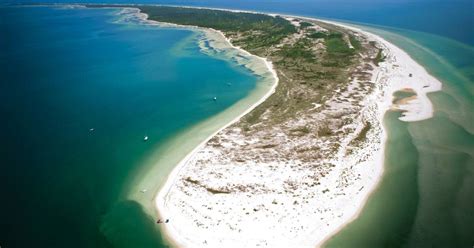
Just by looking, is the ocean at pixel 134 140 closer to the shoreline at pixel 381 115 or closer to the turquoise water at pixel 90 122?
the turquoise water at pixel 90 122

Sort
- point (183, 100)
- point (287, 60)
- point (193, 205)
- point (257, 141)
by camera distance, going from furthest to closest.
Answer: point (287, 60)
point (183, 100)
point (257, 141)
point (193, 205)

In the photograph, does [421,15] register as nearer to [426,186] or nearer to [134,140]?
[426,186]

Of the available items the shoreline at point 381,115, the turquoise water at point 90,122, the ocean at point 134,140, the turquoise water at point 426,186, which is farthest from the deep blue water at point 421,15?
the turquoise water at point 90,122

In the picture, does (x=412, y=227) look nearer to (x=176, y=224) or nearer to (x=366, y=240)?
(x=366, y=240)

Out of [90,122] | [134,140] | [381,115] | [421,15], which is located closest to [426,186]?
[381,115]

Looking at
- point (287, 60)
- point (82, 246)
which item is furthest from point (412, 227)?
point (287, 60)

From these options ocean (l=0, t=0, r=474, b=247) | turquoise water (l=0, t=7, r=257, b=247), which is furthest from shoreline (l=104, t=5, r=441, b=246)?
turquoise water (l=0, t=7, r=257, b=247)

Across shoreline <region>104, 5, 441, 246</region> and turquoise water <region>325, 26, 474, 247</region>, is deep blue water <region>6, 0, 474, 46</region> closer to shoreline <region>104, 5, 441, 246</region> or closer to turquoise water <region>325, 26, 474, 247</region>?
shoreline <region>104, 5, 441, 246</region>
